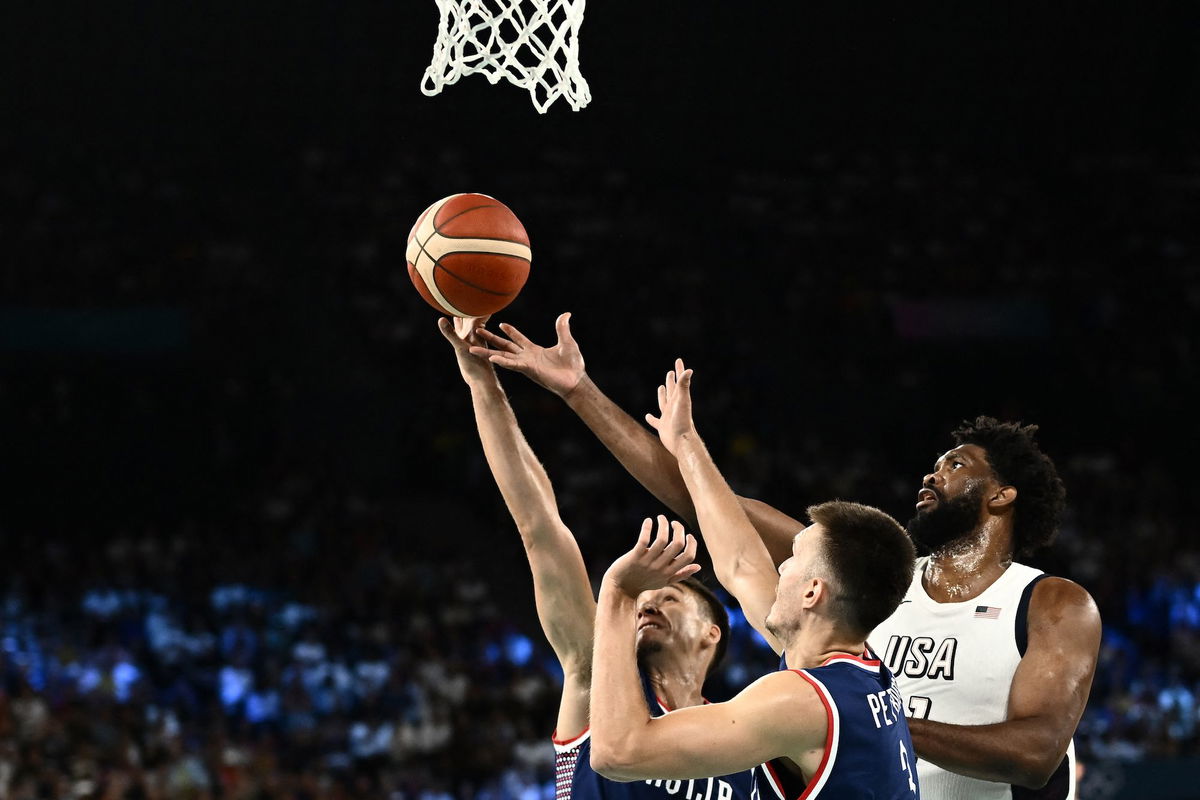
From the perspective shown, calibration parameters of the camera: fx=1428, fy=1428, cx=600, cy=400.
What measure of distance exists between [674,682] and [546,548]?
1.64ft

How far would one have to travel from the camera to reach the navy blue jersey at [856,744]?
8.46 ft

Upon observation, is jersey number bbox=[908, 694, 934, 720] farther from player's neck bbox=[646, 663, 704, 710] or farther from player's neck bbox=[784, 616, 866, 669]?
player's neck bbox=[784, 616, 866, 669]

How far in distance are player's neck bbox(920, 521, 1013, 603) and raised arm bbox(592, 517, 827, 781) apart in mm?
1149

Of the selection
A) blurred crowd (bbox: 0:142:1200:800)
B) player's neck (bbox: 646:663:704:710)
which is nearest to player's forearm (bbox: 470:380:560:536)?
player's neck (bbox: 646:663:704:710)

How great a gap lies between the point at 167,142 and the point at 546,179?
4.27 metres

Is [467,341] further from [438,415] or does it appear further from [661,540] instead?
[438,415]

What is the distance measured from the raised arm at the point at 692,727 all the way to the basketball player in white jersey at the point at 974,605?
729mm

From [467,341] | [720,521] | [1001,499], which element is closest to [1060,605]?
[1001,499]

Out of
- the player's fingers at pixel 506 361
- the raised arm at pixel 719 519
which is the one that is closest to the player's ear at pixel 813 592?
the raised arm at pixel 719 519

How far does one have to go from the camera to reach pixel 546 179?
16.6 m

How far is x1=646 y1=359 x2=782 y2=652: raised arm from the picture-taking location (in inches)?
134

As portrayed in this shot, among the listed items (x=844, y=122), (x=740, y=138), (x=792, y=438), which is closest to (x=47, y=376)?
(x=792, y=438)

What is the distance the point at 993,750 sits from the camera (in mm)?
3146

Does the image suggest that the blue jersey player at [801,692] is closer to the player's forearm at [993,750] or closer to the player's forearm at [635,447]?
the player's forearm at [993,750]
